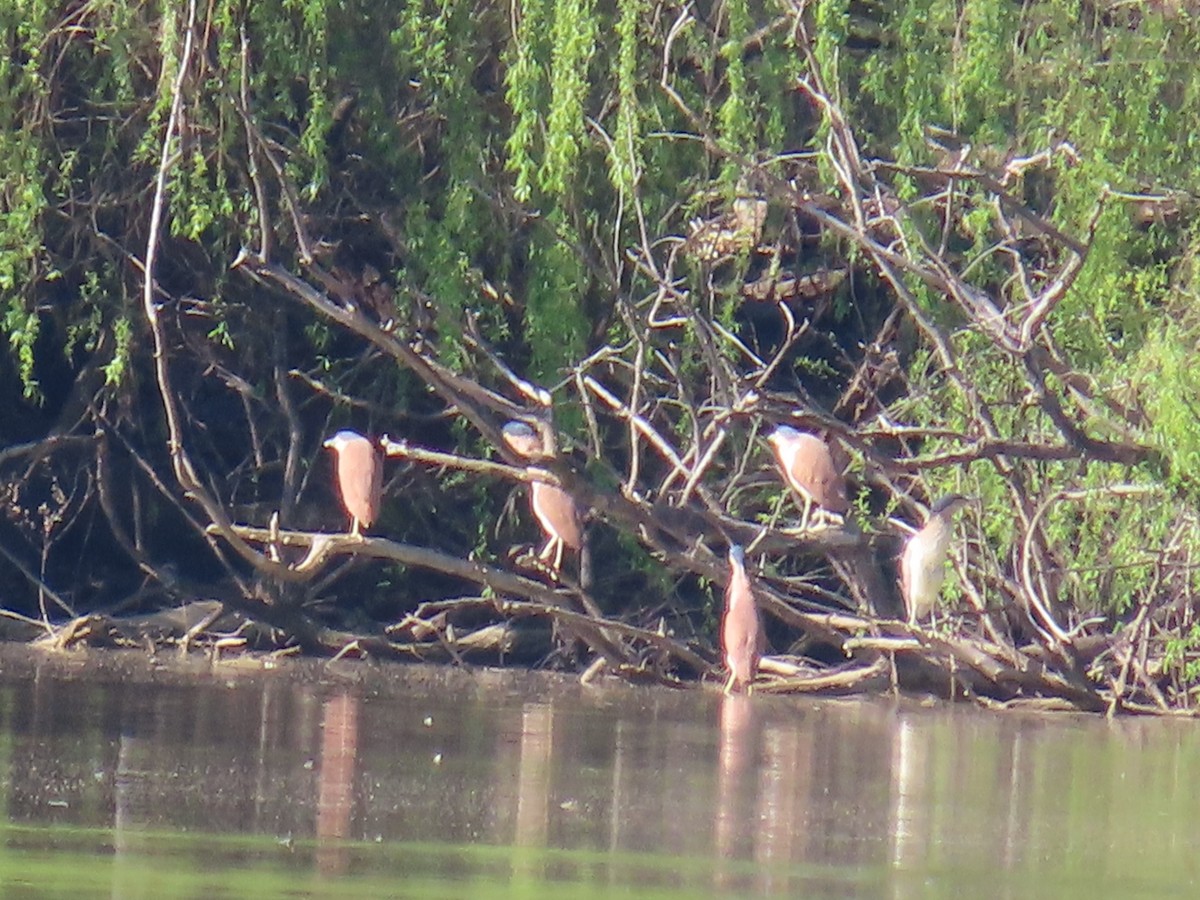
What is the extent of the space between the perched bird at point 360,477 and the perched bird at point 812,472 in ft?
6.51

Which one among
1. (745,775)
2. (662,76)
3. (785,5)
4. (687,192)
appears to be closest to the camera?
(745,775)

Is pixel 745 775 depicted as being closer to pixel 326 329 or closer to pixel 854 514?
pixel 854 514

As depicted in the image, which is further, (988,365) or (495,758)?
(988,365)

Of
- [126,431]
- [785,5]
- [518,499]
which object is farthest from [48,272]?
[785,5]

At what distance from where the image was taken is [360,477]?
11.2 m

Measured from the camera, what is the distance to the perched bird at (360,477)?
11.1 m

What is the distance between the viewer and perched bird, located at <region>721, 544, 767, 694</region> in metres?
9.84

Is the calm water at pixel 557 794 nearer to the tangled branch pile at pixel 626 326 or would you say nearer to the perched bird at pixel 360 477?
the tangled branch pile at pixel 626 326

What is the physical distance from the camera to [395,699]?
1039cm

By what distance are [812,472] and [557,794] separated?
3.36 meters

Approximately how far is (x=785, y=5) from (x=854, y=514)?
2.92 meters

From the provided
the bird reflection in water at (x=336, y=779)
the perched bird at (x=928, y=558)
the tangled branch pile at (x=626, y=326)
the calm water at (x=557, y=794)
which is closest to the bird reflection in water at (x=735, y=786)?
the calm water at (x=557, y=794)

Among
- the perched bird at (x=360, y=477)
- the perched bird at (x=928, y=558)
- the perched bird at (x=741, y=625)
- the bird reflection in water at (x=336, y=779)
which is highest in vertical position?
the perched bird at (x=360, y=477)

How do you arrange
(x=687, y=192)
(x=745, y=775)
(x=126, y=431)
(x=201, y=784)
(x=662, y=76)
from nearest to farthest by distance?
(x=201, y=784)
(x=745, y=775)
(x=662, y=76)
(x=687, y=192)
(x=126, y=431)
